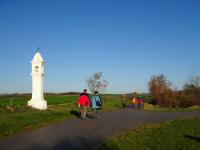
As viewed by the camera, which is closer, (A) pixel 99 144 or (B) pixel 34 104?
(A) pixel 99 144

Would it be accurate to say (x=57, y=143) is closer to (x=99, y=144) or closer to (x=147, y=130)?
(x=99, y=144)

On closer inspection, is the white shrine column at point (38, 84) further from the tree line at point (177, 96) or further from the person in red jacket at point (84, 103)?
the tree line at point (177, 96)

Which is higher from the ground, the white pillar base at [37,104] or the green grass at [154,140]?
the white pillar base at [37,104]

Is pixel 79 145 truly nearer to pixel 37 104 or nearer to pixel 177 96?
pixel 37 104

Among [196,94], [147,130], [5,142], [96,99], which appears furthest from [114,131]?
[196,94]

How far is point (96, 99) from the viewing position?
22031 mm

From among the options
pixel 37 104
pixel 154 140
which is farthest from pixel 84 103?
pixel 154 140

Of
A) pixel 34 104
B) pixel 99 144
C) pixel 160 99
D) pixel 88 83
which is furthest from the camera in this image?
pixel 160 99

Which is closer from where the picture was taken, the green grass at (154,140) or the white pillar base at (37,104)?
the green grass at (154,140)

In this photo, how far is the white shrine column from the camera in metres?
24.9

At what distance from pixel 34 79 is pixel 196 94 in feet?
154

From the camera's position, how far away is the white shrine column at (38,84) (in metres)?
24.9

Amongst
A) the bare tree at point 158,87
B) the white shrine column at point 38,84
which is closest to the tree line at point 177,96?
the bare tree at point 158,87

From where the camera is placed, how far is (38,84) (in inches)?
998
